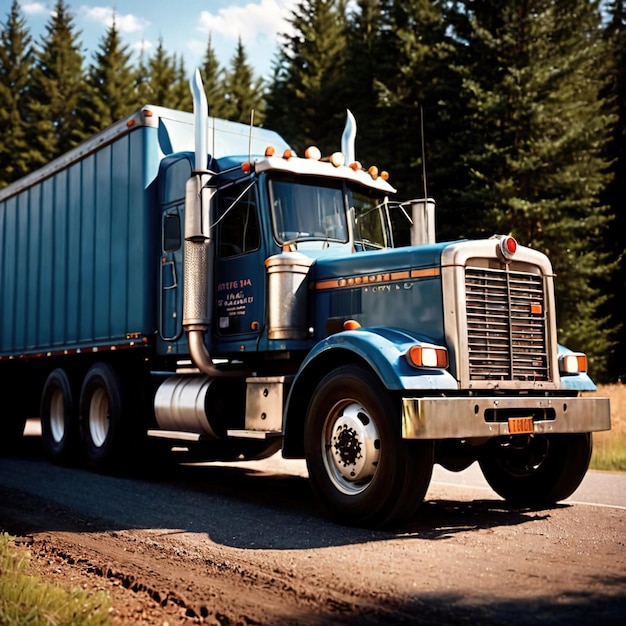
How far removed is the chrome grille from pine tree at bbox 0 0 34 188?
137ft

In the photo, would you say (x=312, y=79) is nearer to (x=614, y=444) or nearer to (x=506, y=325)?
(x=614, y=444)

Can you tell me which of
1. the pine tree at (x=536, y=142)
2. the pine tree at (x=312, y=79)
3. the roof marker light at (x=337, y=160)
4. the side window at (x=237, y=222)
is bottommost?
the side window at (x=237, y=222)

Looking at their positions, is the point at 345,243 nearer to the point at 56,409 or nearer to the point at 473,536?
the point at 473,536

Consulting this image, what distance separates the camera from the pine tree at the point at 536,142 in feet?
77.1

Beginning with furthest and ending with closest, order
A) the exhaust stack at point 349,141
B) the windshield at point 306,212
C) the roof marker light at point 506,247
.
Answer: the exhaust stack at point 349,141
the windshield at point 306,212
the roof marker light at point 506,247

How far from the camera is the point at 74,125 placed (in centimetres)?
4722

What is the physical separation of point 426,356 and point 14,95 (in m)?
47.8

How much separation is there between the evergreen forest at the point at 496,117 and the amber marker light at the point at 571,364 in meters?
9.99

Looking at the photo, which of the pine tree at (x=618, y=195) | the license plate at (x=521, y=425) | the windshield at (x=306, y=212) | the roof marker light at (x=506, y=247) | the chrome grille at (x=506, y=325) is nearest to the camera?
the license plate at (x=521, y=425)

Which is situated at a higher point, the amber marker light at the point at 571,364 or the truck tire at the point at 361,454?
the amber marker light at the point at 571,364

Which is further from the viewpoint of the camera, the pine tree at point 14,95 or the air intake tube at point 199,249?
the pine tree at point 14,95

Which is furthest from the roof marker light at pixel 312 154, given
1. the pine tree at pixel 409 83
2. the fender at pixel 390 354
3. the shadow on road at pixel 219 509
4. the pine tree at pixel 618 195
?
the pine tree at pixel 618 195

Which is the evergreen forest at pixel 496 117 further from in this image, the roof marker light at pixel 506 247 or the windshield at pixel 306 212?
the roof marker light at pixel 506 247

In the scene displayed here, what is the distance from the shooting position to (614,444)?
12352 mm
